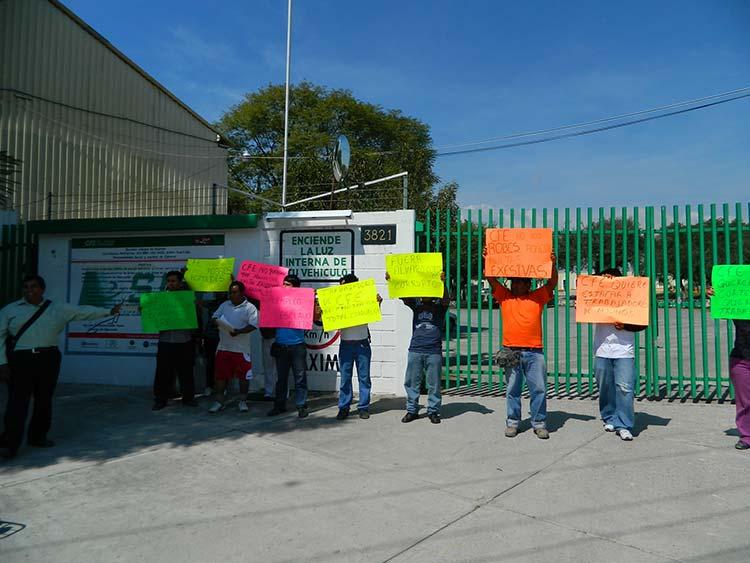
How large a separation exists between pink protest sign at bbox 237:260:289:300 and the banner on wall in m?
1.20

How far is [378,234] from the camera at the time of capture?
8117 mm

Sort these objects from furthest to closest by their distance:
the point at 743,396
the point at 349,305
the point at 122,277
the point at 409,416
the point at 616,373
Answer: the point at 122,277 < the point at 349,305 < the point at 409,416 < the point at 616,373 < the point at 743,396

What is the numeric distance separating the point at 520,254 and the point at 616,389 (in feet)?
5.40

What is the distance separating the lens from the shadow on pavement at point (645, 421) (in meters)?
6.14

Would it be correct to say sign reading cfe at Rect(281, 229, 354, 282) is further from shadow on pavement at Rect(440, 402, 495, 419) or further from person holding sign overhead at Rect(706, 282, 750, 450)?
person holding sign overhead at Rect(706, 282, 750, 450)

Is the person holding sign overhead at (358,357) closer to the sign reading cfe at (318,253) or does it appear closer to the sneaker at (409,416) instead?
the sneaker at (409,416)

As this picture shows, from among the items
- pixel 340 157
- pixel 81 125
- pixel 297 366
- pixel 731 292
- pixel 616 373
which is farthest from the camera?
pixel 81 125

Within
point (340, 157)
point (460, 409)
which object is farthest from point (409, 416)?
point (340, 157)

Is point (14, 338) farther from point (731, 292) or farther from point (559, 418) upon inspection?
point (731, 292)

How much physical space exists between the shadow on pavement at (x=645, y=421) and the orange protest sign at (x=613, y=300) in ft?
3.91

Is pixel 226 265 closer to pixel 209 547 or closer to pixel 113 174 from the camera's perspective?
pixel 209 547

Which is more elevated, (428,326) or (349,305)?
(349,305)

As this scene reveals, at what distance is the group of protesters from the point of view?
5.54 m

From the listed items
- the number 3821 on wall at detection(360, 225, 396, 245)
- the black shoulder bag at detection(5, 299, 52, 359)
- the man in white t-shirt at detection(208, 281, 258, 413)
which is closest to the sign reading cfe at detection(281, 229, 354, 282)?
the number 3821 on wall at detection(360, 225, 396, 245)
